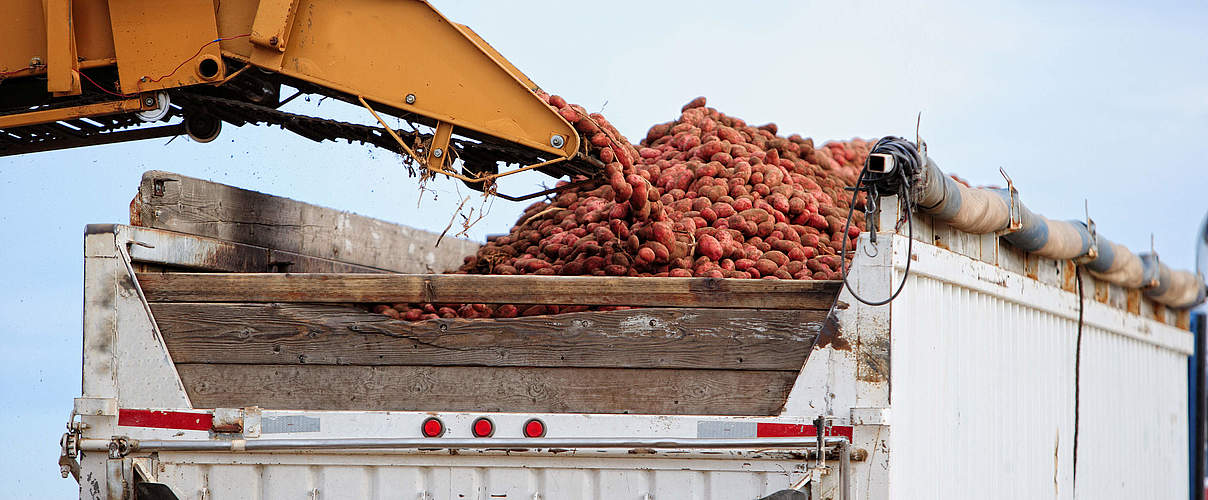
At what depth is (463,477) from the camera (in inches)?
141

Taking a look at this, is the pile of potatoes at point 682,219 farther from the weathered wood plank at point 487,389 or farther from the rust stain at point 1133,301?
the rust stain at point 1133,301

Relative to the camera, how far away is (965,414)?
3.97m

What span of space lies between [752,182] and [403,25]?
1795mm

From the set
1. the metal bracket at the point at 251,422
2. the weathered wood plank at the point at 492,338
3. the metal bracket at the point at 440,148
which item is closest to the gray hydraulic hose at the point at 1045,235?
the weathered wood plank at the point at 492,338

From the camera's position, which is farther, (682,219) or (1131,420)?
(1131,420)

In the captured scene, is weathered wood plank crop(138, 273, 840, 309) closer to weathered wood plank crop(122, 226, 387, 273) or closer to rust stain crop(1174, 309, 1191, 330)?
weathered wood plank crop(122, 226, 387, 273)

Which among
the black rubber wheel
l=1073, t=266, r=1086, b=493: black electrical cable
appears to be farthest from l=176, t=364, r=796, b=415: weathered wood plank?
l=1073, t=266, r=1086, b=493: black electrical cable

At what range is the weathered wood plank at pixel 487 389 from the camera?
3496mm

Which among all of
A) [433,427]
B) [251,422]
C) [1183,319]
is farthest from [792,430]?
[1183,319]

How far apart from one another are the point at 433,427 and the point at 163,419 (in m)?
0.88

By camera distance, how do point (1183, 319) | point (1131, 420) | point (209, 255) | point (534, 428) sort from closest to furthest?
1. point (534, 428)
2. point (209, 255)
3. point (1131, 420)
4. point (1183, 319)

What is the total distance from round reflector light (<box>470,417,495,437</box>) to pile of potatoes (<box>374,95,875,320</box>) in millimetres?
373

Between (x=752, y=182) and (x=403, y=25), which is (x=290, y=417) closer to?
(x=403, y=25)

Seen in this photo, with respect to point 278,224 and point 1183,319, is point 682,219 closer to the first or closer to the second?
point 278,224
